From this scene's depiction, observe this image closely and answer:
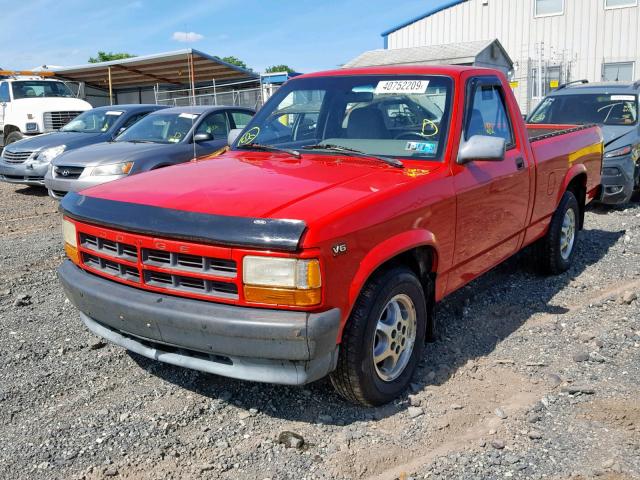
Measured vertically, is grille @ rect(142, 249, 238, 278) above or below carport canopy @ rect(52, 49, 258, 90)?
below

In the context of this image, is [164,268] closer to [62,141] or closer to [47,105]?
[62,141]

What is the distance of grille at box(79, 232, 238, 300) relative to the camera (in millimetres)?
2930

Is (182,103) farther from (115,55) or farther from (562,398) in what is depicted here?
(115,55)

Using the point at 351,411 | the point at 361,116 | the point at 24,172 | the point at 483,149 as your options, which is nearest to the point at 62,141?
the point at 24,172

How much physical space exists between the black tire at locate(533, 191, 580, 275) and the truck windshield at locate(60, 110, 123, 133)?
843 centimetres

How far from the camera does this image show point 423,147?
3.90 m

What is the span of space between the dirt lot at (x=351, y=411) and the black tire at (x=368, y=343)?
136 mm

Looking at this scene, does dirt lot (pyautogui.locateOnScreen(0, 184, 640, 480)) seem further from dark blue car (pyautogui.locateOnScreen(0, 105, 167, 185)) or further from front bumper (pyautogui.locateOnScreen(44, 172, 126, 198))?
dark blue car (pyautogui.locateOnScreen(0, 105, 167, 185))

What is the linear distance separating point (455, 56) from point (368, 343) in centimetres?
1979

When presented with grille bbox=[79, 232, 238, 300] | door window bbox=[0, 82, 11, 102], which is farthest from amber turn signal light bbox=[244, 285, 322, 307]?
door window bbox=[0, 82, 11, 102]

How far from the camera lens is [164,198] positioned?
325 cm

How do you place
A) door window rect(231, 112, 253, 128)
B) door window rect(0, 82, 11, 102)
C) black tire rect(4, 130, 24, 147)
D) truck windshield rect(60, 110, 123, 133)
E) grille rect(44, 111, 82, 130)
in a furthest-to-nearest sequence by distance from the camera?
door window rect(0, 82, 11, 102) → black tire rect(4, 130, 24, 147) → grille rect(44, 111, 82, 130) → truck windshield rect(60, 110, 123, 133) → door window rect(231, 112, 253, 128)

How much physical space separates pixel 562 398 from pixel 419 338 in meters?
0.86

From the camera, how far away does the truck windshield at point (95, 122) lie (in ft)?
38.0
